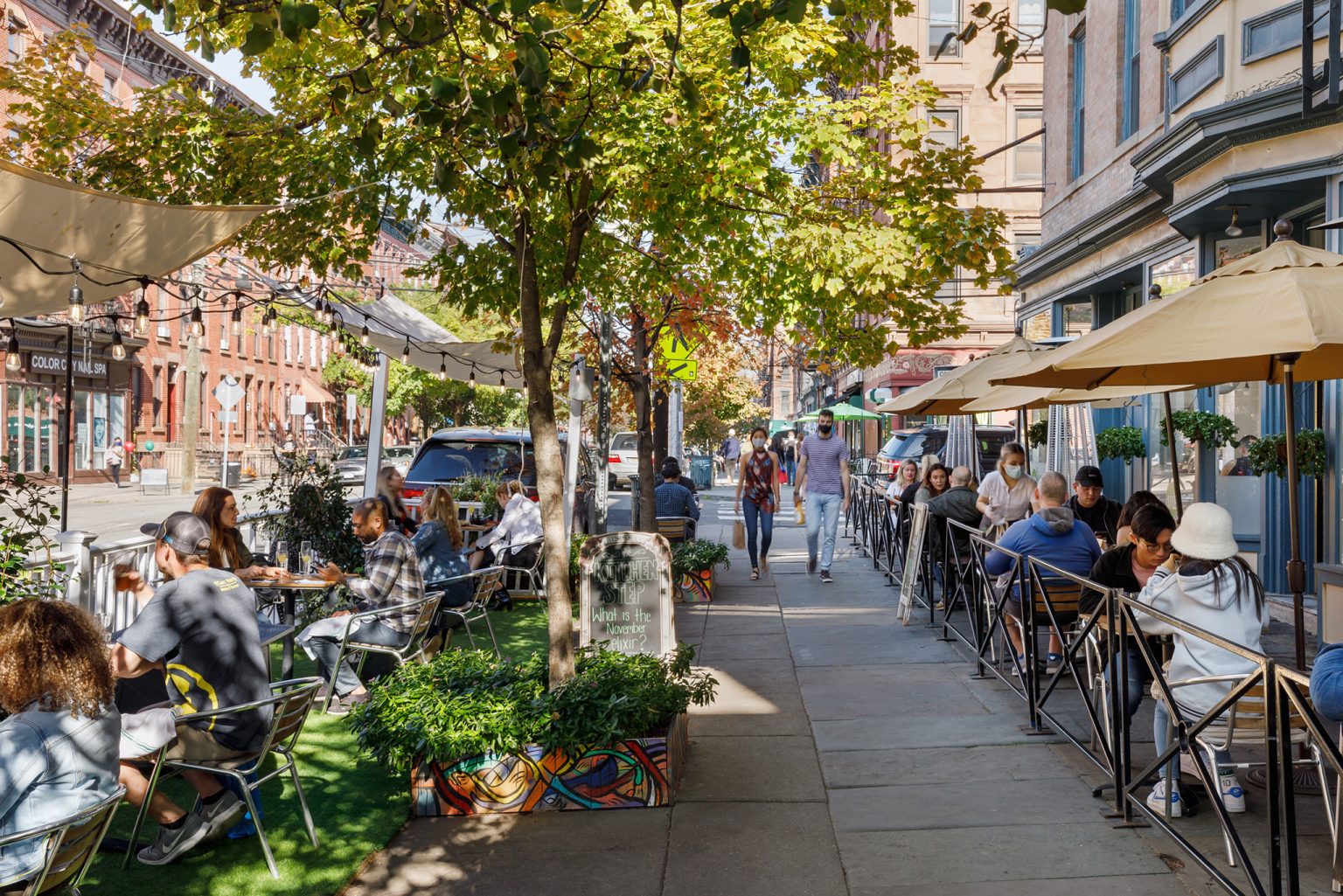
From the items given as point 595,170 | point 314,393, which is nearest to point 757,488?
point 595,170

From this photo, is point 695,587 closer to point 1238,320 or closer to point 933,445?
point 1238,320

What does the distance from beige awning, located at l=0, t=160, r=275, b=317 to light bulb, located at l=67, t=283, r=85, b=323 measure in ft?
0.42

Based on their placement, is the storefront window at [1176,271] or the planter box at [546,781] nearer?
the planter box at [546,781]

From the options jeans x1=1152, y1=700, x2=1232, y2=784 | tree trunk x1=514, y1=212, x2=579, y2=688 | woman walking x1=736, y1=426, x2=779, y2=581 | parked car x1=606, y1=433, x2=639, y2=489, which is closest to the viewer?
jeans x1=1152, y1=700, x2=1232, y2=784

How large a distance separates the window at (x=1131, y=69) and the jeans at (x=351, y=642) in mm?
12074

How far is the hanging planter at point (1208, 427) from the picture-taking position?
1173 cm

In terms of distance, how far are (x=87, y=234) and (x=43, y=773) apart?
15.4ft

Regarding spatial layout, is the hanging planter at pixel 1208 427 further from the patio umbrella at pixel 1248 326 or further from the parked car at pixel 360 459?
the parked car at pixel 360 459

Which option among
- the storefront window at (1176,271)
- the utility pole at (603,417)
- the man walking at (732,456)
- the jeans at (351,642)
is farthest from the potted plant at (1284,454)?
the man walking at (732,456)

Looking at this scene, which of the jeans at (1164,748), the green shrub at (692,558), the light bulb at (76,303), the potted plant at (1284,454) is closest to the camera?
the jeans at (1164,748)

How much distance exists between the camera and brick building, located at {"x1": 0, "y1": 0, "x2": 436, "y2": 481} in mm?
37469

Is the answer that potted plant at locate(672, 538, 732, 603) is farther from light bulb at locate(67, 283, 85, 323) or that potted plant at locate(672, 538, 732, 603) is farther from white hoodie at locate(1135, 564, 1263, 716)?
white hoodie at locate(1135, 564, 1263, 716)

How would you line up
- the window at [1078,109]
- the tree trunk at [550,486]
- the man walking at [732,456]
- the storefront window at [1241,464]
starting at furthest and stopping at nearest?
the man walking at [732,456]
the window at [1078,109]
the storefront window at [1241,464]
the tree trunk at [550,486]

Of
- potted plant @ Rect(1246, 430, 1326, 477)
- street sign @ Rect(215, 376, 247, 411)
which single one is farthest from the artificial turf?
street sign @ Rect(215, 376, 247, 411)
